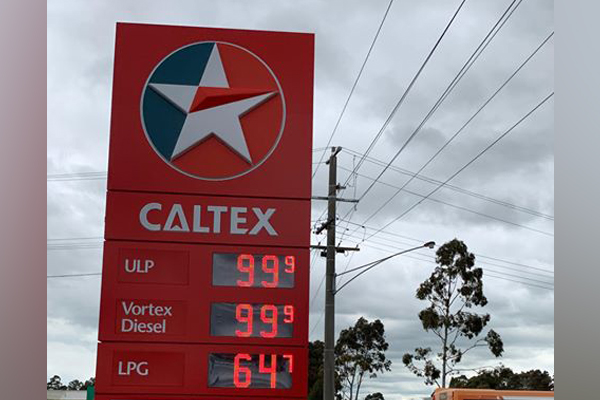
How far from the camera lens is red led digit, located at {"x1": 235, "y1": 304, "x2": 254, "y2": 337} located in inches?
608

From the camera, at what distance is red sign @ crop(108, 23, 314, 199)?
1642cm

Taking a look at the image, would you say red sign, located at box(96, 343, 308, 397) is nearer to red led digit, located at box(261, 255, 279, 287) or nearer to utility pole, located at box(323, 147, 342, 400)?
red led digit, located at box(261, 255, 279, 287)

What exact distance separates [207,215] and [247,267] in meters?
1.21

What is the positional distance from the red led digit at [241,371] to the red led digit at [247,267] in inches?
44.6

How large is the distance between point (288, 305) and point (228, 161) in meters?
2.75

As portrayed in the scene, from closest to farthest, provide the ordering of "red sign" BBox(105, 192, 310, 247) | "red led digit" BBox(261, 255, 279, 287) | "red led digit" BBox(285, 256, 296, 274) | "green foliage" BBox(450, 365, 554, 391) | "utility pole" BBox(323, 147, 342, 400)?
"red led digit" BBox(261, 255, 279, 287)
"red led digit" BBox(285, 256, 296, 274)
"red sign" BBox(105, 192, 310, 247)
"utility pole" BBox(323, 147, 342, 400)
"green foliage" BBox(450, 365, 554, 391)

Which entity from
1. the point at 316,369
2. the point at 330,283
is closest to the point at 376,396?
the point at 316,369

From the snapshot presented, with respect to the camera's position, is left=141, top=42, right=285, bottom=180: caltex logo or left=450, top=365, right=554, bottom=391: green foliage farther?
left=450, top=365, right=554, bottom=391: green foliage

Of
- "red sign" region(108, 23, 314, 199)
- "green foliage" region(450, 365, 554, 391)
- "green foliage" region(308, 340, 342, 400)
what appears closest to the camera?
"red sign" region(108, 23, 314, 199)

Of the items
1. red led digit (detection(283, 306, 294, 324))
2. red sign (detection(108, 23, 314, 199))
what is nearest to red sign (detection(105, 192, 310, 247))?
red sign (detection(108, 23, 314, 199))

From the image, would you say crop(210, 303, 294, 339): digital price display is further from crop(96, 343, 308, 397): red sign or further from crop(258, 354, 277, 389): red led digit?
crop(258, 354, 277, 389): red led digit

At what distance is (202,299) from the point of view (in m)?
15.5

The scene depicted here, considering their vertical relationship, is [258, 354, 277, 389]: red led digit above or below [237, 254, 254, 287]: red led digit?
below
